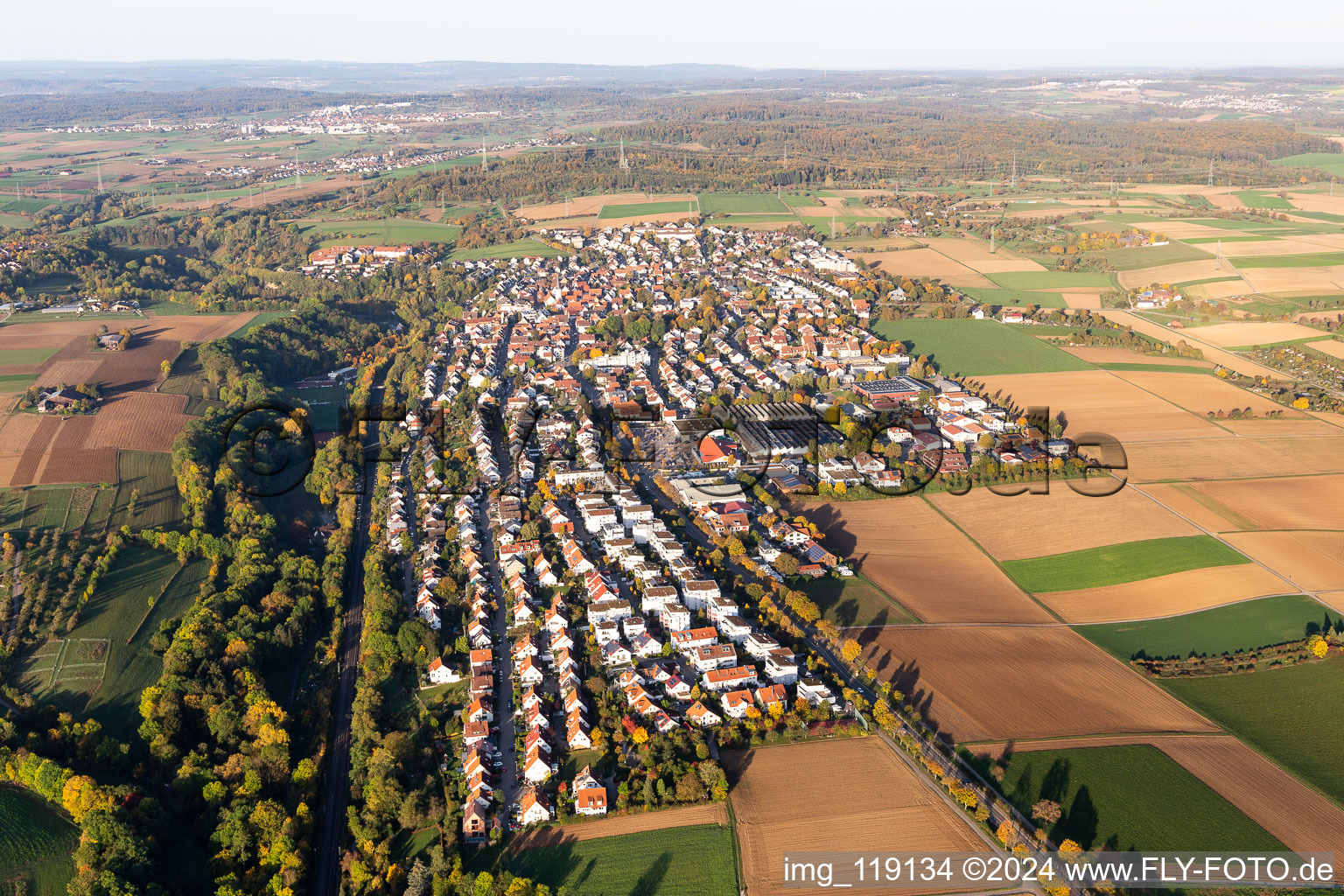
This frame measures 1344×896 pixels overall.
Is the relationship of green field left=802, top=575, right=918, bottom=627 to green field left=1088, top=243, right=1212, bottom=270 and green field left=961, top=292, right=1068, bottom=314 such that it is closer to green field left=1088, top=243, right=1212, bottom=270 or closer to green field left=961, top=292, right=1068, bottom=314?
green field left=961, top=292, right=1068, bottom=314

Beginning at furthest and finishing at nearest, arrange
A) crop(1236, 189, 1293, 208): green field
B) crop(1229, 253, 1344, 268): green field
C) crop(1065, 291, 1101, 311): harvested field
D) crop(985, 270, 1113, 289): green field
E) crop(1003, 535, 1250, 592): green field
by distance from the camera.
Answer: crop(1236, 189, 1293, 208): green field → crop(1229, 253, 1344, 268): green field → crop(985, 270, 1113, 289): green field → crop(1065, 291, 1101, 311): harvested field → crop(1003, 535, 1250, 592): green field

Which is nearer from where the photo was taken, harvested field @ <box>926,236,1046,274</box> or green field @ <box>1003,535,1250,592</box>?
green field @ <box>1003,535,1250,592</box>

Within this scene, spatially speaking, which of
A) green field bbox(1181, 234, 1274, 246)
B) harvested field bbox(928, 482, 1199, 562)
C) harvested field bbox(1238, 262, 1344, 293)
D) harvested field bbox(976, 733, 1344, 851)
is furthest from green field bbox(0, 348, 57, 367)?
green field bbox(1181, 234, 1274, 246)

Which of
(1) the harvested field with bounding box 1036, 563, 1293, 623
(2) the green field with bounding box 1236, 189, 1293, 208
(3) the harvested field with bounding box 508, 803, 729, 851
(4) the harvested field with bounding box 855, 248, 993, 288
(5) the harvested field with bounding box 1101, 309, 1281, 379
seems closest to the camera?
(3) the harvested field with bounding box 508, 803, 729, 851

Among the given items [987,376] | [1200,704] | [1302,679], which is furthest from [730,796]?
[987,376]

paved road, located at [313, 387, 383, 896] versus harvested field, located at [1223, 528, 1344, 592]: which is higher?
harvested field, located at [1223, 528, 1344, 592]

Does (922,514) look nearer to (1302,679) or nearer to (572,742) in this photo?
(1302,679)

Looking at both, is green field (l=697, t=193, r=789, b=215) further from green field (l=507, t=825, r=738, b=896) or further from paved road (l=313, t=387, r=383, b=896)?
green field (l=507, t=825, r=738, b=896)

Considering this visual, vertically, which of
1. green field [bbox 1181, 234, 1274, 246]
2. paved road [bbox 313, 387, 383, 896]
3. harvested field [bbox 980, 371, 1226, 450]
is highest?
green field [bbox 1181, 234, 1274, 246]
